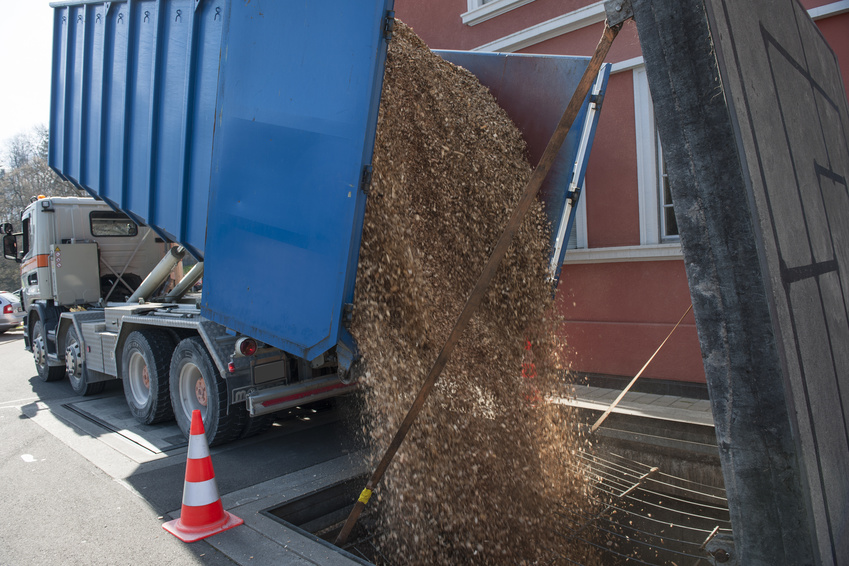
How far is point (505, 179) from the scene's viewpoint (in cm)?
431

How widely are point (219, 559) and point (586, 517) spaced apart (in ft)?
7.08

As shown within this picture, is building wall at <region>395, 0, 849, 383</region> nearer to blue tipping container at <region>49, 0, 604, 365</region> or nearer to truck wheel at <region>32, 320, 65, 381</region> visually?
blue tipping container at <region>49, 0, 604, 365</region>

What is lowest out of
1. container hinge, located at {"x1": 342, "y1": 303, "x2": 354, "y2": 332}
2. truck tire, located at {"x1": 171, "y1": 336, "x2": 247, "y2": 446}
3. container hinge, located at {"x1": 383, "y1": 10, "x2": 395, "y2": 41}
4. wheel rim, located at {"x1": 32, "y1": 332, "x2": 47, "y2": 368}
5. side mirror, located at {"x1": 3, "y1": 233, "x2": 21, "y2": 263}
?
truck tire, located at {"x1": 171, "y1": 336, "x2": 247, "y2": 446}

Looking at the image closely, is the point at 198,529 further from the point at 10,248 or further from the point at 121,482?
the point at 10,248

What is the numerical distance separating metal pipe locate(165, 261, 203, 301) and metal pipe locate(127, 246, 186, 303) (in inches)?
10.0

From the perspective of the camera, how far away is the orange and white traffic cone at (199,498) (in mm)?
3217

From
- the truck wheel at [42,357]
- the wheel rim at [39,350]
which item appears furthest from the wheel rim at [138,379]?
the wheel rim at [39,350]

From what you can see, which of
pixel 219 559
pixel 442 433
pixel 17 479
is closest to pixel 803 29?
pixel 442 433

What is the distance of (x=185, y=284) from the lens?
623cm

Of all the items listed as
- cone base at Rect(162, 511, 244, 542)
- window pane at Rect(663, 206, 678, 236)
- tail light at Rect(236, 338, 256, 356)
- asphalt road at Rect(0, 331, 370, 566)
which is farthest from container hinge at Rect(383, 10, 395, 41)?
window pane at Rect(663, 206, 678, 236)

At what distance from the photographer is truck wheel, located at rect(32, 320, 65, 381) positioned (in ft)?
25.8

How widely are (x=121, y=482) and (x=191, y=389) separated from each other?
42.0 inches

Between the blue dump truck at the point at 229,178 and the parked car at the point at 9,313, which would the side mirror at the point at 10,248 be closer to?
the blue dump truck at the point at 229,178

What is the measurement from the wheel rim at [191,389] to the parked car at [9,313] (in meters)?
14.0
